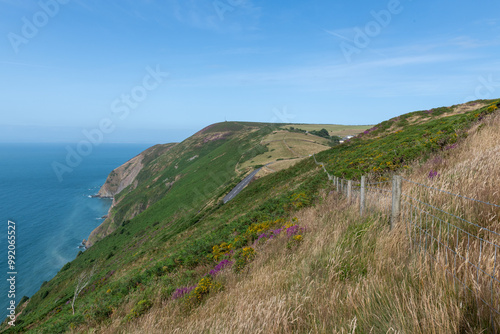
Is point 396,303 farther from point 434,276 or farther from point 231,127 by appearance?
point 231,127

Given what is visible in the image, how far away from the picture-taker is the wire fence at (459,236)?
247 centimetres

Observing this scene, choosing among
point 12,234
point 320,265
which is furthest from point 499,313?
point 12,234

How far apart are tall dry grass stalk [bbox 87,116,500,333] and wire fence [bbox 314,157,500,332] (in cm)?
2

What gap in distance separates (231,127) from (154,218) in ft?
349

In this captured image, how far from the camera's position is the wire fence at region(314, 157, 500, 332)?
2475 mm

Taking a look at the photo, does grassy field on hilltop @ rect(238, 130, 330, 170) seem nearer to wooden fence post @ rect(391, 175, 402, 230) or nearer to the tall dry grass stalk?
wooden fence post @ rect(391, 175, 402, 230)

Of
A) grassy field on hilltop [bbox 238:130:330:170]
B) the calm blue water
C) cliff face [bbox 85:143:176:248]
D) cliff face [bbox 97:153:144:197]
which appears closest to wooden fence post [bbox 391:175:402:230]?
grassy field on hilltop [bbox 238:130:330:170]

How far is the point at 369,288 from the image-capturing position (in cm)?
313

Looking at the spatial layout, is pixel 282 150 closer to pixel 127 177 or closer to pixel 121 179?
pixel 127 177

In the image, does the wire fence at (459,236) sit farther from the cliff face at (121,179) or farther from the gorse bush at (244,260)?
the cliff face at (121,179)

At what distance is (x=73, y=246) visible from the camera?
247ft

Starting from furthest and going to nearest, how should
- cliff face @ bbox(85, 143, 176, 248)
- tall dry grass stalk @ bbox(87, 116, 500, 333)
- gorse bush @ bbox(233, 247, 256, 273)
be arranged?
1. cliff face @ bbox(85, 143, 176, 248)
2. gorse bush @ bbox(233, 247, 256, 273)
3. tall dry grass stalk @ bbox(87, 116, 500, 333)

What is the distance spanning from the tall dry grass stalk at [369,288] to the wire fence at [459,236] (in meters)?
0.02

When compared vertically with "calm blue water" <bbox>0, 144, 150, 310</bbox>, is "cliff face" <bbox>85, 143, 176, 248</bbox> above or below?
above
